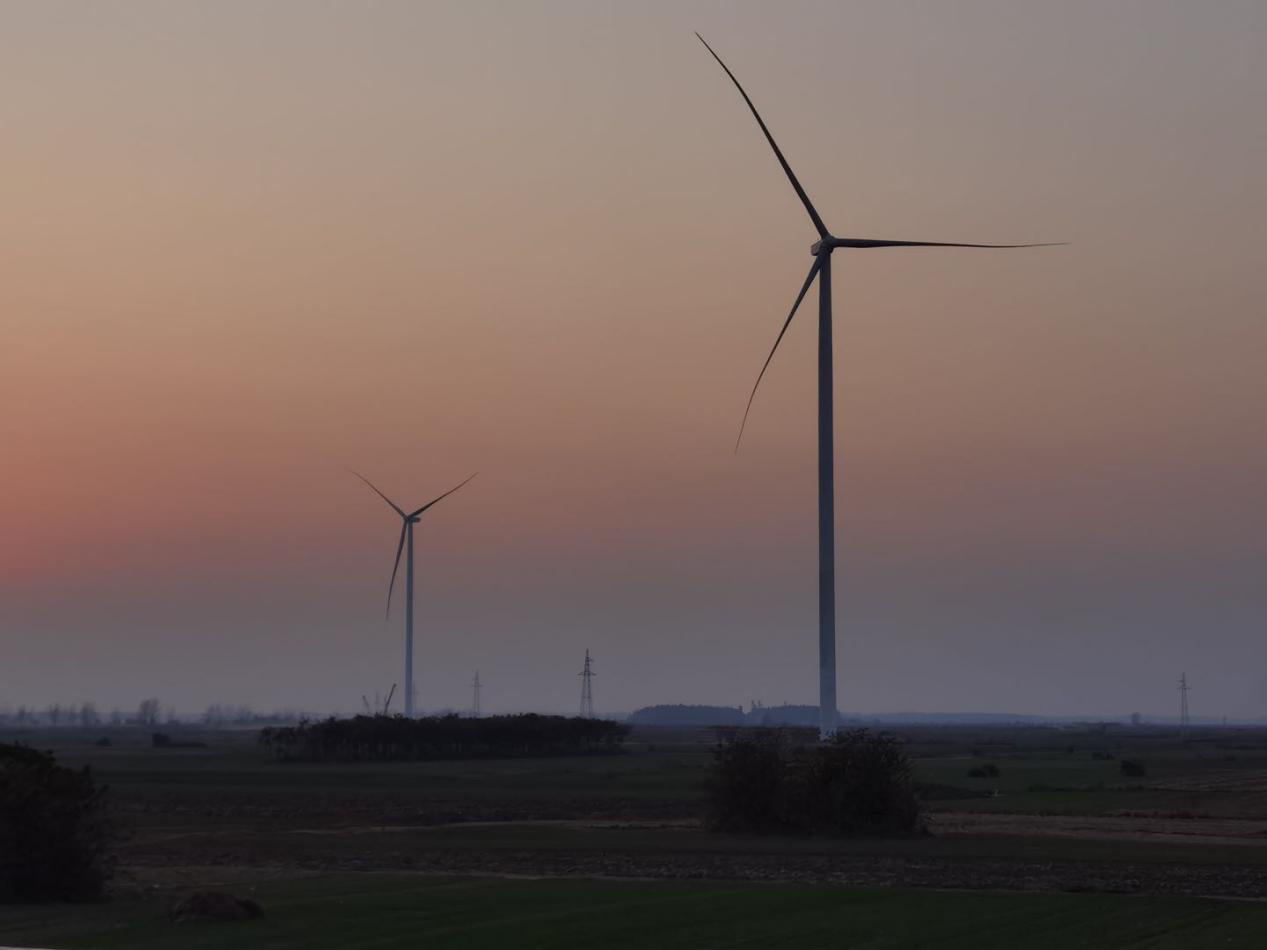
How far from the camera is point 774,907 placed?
34.6 metres

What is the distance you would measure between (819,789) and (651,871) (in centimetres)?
2006

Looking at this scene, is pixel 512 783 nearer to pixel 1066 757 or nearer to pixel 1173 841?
pixel 1173 841

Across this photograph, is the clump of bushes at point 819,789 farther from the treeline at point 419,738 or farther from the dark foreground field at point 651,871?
the treeline at point 419,738

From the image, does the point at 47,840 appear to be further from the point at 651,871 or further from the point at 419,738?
the point at 419,738

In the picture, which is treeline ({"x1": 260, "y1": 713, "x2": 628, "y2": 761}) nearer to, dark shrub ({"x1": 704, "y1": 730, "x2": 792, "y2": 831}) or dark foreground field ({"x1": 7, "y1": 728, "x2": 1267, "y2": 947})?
dark foreground field ({"x1": 7, "y1": 728, "x2": 1267, "y2": 947})

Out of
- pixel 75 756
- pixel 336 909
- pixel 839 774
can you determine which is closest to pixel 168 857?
pixel 336 909

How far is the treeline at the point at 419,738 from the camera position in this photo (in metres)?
143

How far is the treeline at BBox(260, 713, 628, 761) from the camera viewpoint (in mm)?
142625

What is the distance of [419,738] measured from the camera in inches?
5719

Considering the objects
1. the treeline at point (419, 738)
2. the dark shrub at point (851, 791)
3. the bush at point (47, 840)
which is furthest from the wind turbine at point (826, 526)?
the treeline at point (419, 738)

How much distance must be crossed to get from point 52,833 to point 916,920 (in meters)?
18.7

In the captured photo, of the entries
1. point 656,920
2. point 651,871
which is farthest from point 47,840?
point 651,871

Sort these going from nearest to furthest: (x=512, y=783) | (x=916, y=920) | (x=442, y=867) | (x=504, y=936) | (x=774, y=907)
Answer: (x=504, y=936) → (x=916, y=920) → (x=774, y=907) → (x=442, y=867) → (x=512, y=783)

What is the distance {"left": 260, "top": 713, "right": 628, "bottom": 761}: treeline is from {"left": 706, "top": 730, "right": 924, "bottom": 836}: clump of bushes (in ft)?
264
